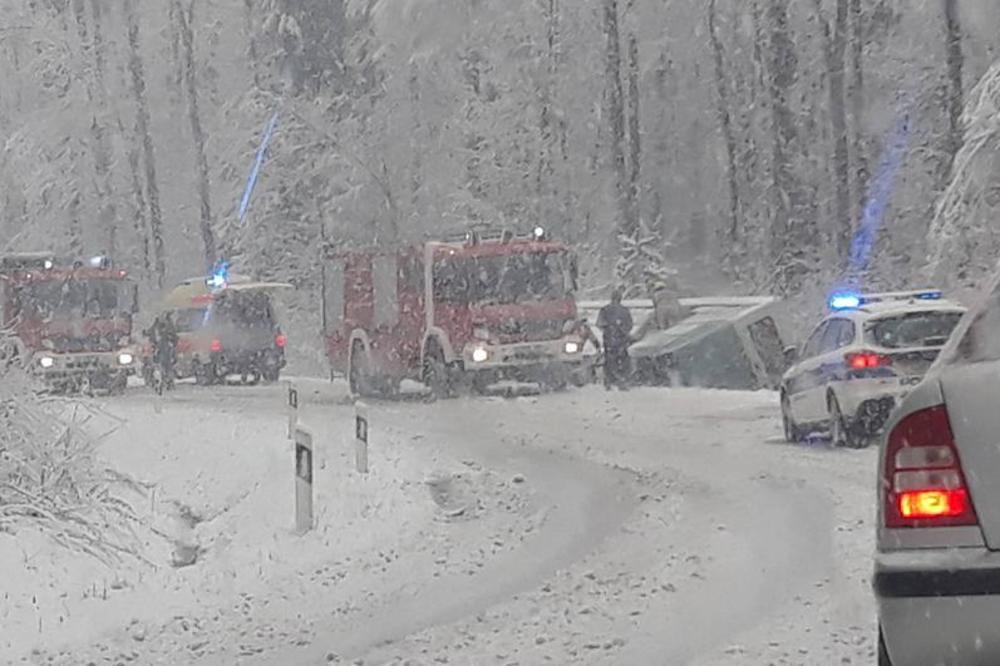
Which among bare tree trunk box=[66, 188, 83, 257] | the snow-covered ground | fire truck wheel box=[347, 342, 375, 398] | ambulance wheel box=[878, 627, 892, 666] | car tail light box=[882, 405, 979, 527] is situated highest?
bare tree trunk box=[66, 188, 83, 257]

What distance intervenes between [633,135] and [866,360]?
103 ft

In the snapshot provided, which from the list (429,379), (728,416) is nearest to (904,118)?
(429,379)

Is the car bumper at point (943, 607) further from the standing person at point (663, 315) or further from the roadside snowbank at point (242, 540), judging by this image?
the standing person at point (663, 315)

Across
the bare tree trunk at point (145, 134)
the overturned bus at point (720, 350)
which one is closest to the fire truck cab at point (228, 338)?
the overturned bus at point (720, 350)

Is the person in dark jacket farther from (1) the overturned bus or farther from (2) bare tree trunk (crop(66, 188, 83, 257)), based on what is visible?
(2) bare tree trunk (crop(66, 188, 83, 257))

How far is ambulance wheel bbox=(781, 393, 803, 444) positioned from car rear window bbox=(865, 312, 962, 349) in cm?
180

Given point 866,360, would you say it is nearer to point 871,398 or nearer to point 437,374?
point 871,398

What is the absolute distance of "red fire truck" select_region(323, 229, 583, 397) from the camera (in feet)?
87.2

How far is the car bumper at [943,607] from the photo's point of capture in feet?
16.1

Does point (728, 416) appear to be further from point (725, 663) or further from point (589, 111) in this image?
point (589, 111)

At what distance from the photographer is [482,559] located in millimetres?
11906

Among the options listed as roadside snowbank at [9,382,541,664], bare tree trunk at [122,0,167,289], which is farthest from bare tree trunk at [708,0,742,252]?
roadside snowbank at [9,382,541,664]

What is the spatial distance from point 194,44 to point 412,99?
13043mm

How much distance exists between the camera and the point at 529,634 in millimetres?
9203
